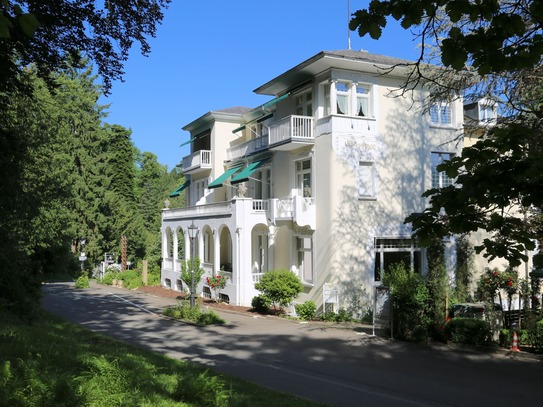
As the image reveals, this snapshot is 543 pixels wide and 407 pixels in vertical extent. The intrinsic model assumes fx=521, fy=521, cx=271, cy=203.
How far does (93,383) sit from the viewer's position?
6.85 m

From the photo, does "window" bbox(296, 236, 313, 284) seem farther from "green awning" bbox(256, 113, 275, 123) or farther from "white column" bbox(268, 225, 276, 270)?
"green awning" bbox(256, 113, 275, 123)

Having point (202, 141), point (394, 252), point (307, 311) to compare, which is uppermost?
point (202, 141)

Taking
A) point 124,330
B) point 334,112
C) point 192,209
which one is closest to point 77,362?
point 124,330

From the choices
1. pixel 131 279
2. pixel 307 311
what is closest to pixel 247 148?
pixel 307 311

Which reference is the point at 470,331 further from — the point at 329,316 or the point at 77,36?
the point at 77,36

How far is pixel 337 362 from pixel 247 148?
63.0ft

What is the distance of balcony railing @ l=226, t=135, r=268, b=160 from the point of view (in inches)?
1138

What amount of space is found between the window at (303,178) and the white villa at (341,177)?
0.05m

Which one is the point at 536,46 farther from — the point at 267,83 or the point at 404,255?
the point at 267,83

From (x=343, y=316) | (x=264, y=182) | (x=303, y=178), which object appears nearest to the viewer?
(x=343, y=316)

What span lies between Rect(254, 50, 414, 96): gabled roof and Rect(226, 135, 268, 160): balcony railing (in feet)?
12.1

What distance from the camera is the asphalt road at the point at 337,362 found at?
34.4 feet

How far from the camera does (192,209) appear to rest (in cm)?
3412

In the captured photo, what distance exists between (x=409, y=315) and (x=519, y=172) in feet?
42.1
